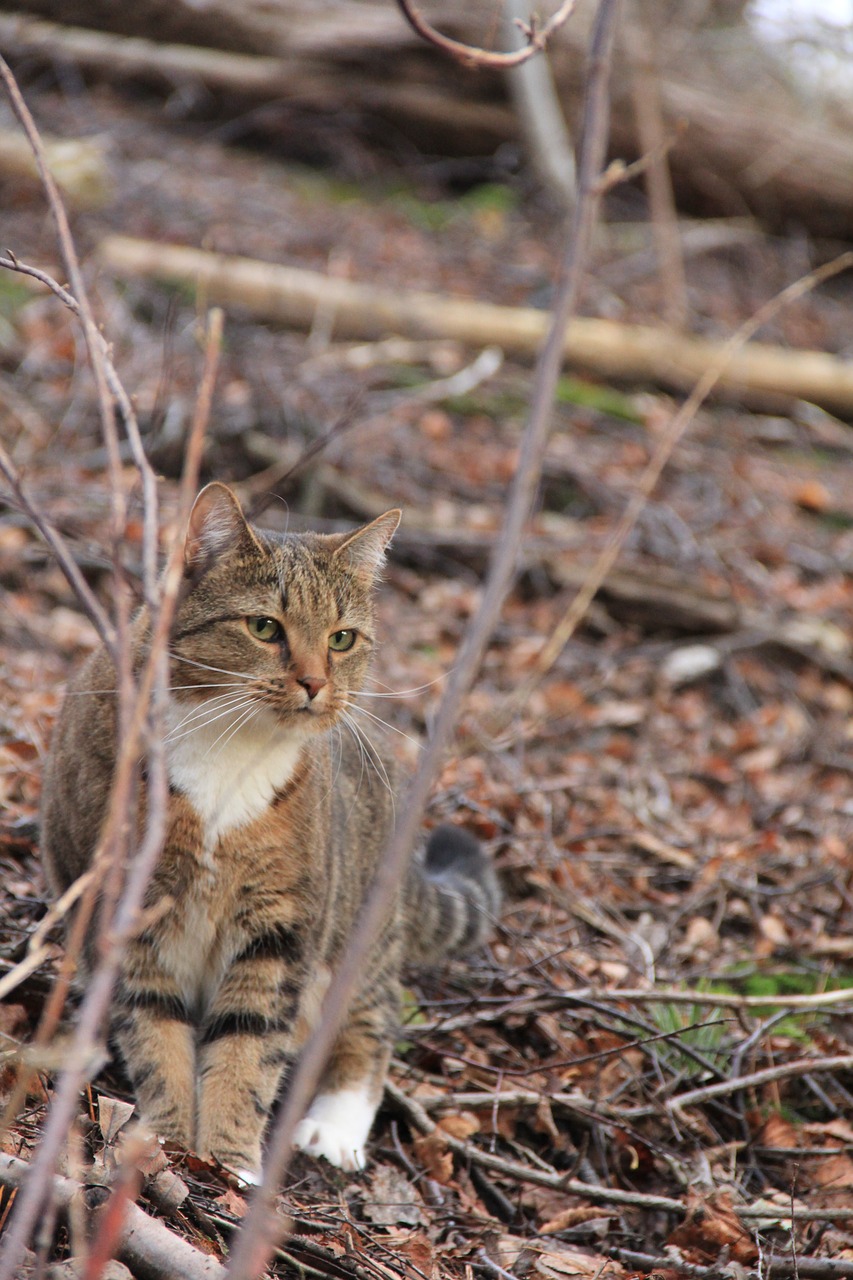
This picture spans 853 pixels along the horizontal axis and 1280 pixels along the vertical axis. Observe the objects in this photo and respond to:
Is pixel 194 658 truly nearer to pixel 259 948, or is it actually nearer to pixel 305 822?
pixel 305 822

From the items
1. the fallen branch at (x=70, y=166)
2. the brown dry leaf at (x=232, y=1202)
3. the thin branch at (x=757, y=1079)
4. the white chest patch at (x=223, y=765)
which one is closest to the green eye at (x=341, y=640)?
the white chest patch at (x=223, y=765)

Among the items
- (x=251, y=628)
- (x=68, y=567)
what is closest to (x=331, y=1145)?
(x=251, y=628)

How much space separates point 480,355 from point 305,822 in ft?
19.8

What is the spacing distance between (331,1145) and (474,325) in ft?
21.1

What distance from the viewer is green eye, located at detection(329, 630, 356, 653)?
3053mm

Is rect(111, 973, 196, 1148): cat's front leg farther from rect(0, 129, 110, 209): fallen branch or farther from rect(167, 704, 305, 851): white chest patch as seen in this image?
rect(0, 129, 110, 209): fallen branch

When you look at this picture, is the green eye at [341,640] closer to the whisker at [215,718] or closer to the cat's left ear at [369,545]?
the cat's left ear at [369,545]

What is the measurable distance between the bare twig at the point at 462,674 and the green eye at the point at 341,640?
1.68 metres

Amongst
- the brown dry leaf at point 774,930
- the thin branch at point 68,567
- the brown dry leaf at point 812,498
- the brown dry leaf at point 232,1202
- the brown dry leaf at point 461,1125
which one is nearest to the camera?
the thin branch at point 68,567

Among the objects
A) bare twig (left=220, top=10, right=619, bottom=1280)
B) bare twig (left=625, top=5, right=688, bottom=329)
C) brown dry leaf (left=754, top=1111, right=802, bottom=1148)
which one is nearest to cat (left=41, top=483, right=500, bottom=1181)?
brown dry leaf (left=754, top=1111, right=802, bottom=1148)

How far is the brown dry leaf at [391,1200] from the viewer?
2.83 m

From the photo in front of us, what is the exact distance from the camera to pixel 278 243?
923 centimetres

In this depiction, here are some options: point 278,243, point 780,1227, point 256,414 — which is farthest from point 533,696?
point 278,243

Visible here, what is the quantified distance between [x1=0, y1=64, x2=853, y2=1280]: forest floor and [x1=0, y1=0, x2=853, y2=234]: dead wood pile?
1.36ft
